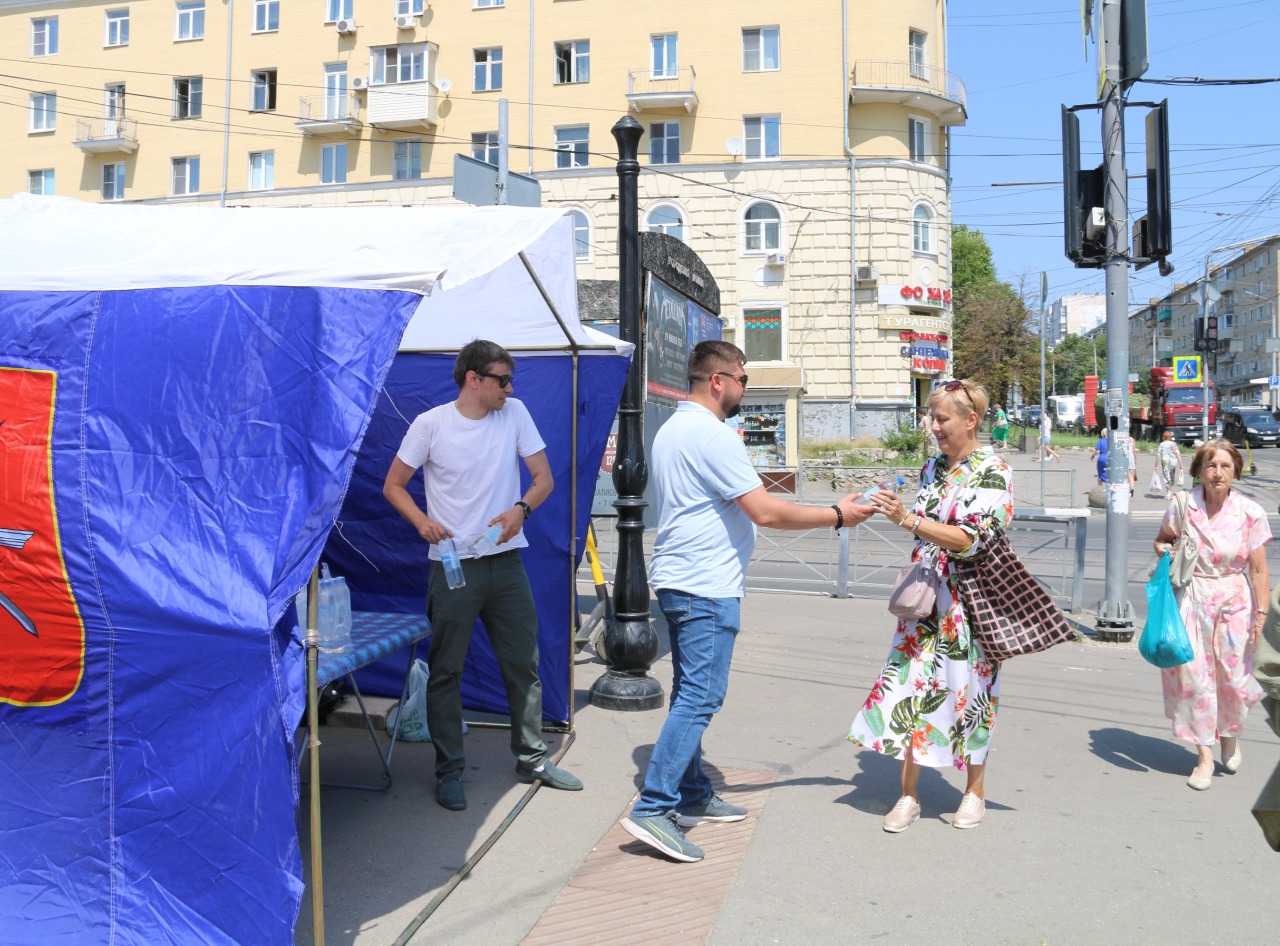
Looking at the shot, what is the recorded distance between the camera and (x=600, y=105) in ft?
118

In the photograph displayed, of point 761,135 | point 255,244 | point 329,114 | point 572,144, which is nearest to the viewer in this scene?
point 255,244

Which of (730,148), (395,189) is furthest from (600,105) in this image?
(395,189)

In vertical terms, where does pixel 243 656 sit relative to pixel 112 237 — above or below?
below

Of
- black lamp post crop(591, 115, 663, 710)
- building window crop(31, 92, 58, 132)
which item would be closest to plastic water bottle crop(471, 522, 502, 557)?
black lamp post crop(591, 115, 663, 710)

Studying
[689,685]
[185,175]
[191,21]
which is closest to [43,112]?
[185,175]

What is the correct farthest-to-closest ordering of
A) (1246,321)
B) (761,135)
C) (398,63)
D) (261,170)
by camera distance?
1. (1246,321)
2. (261,170)
3. (398,63)
4. (761,135)

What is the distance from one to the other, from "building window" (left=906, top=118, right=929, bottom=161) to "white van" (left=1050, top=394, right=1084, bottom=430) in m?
36.7

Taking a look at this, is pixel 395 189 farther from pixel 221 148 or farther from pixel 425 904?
pixel 425 904

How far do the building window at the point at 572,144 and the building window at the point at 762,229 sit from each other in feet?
18.6

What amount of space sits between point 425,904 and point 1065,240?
7780mm

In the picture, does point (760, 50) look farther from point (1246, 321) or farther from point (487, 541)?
point (1246, 321)

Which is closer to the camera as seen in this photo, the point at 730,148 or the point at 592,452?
the point at 592,452

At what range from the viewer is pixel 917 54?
3575 centimetres

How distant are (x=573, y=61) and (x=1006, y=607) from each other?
34684mm
